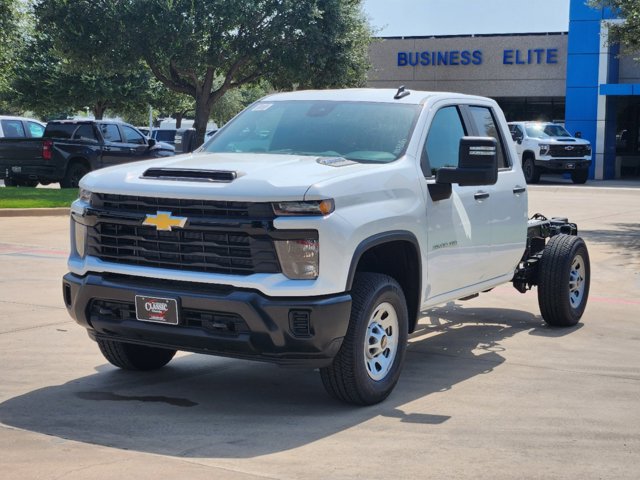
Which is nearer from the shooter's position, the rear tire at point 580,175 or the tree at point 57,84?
the rear tire at point 580,175

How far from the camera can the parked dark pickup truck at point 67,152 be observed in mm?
24953

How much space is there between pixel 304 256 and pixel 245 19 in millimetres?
27093

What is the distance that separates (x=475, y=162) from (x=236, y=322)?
6.66 feet

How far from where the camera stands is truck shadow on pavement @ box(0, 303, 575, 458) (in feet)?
19.2

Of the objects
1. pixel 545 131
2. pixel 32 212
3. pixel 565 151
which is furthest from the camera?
pixel 545 131

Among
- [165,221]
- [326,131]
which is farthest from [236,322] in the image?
[326,131]

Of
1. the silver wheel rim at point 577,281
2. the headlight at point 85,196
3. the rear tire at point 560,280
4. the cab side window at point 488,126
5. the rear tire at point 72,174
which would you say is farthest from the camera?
the rear tire at point 72,174

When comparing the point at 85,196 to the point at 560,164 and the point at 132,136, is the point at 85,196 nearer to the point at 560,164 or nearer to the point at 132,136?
the point at 132,136

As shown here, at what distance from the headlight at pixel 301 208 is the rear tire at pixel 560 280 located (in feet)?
11.8

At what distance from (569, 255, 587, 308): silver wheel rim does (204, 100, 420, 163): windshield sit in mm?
2728

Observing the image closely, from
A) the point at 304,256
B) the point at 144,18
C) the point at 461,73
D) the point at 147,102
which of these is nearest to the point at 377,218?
the point at 304,256

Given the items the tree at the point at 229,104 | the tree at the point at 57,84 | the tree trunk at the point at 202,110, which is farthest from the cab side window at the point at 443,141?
the tree at the point at 229,104

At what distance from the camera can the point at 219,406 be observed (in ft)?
21.7

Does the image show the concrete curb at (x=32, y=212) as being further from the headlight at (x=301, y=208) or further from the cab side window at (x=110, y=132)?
the headlight at (x=301, y=208)
